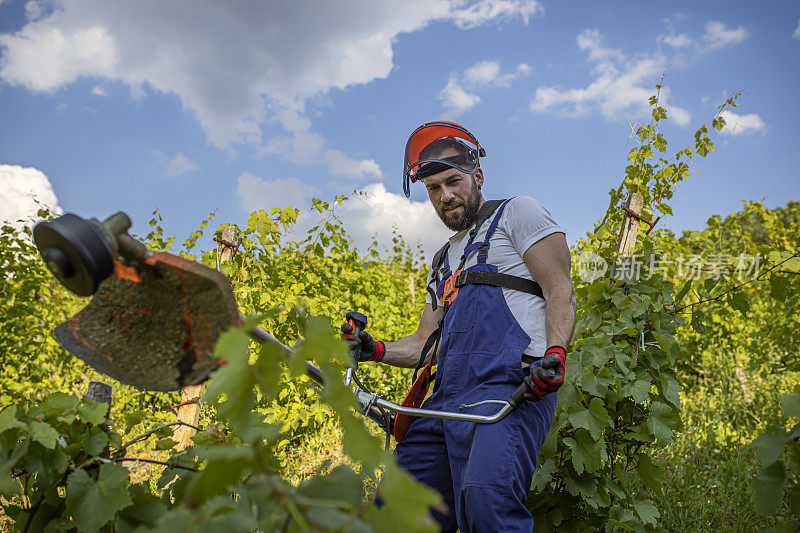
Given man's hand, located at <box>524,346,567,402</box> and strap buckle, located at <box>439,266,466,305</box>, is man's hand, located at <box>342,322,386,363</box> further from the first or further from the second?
man's hand, located at <box>524,346,567,402</box>

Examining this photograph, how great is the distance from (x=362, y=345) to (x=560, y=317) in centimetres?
82

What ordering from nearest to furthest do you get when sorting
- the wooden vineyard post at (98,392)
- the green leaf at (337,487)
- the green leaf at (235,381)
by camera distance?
the green leaf at (235,381) < the green leaf at (337,487) < the wooden vineyard post at (98,392)

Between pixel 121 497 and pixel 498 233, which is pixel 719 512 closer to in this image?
pixel 498 233

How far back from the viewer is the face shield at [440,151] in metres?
2.65

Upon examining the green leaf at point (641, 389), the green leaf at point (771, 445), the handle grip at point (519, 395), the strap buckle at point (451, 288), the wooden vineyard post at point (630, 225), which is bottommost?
the green leaf at point (771, 445)

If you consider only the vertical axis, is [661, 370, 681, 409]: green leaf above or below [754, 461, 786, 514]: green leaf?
above

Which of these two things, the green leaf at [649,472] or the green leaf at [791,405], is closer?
the green leaf at [791,405]

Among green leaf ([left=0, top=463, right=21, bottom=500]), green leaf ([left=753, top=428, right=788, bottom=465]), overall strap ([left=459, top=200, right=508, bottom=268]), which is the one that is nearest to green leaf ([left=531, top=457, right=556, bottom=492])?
overall strap ([left=459, top=200, right=508, bottom=268])

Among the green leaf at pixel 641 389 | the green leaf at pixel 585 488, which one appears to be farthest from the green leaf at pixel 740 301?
the green leaf at pixel 585 488

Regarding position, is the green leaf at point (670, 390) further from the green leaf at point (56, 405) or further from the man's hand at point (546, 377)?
the green leaf at point (56, 405)

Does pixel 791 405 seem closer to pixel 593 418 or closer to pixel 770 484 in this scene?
pixel 770 484

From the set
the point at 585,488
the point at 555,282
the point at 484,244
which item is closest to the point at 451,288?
the point at 484,244

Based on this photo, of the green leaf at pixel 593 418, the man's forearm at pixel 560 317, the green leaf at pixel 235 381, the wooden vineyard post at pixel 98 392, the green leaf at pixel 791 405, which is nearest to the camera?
the green leaf at pixel 235 381

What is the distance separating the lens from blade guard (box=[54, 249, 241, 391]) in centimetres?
78
